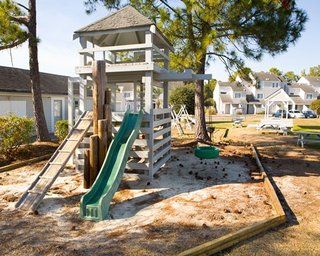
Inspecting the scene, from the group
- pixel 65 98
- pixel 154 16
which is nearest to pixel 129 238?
pixel 154 16

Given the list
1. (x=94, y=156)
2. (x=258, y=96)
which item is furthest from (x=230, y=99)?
(x=94, y=156)

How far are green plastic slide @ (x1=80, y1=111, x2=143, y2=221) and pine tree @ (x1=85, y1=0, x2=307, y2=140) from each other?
6.13 metres

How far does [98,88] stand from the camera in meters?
8.00

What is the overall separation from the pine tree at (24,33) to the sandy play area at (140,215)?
5482mm

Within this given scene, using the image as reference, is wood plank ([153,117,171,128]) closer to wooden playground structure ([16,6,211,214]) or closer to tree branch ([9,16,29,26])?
wooden playground structure ([16,6,211,214])

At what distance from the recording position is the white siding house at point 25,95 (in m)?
20.0

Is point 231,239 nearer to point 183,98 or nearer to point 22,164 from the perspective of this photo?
point 22,164

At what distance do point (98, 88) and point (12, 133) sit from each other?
5428 millimetres

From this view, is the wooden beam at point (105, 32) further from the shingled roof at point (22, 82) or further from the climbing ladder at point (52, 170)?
the shingled roof at point (22, 82)

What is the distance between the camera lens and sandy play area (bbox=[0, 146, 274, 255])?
492 cm

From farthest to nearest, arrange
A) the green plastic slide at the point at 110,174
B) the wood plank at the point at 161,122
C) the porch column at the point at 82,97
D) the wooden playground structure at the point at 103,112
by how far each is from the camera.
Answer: the porch column at the point at 82,97
the wood plank at the point at 161,122
the wooden playground structure at the point at 103,112
the green plastic slide at the point at 110,174

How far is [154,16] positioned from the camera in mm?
15039

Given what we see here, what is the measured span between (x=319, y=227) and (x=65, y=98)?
24758 millimetres

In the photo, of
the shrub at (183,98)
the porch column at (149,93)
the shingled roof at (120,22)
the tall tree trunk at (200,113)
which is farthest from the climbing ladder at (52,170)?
the shrub at (183,98)
